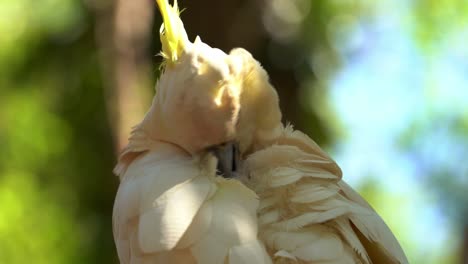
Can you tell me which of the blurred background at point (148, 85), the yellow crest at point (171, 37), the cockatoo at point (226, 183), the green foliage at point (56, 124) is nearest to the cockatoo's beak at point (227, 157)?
the cockatoo at point (226, 183)

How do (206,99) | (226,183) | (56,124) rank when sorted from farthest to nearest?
(56,124), (206,99), (226,183)

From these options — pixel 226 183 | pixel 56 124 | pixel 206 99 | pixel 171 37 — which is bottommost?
pixel 56 124

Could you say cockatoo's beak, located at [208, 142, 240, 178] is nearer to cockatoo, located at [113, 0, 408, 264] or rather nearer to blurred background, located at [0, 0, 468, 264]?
cockatoo, located at [113, 0, 408, 264]

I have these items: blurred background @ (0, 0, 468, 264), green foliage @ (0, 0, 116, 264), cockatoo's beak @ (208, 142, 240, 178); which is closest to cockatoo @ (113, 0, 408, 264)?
cockatoo's beak @ (208, 142, 240, 178)

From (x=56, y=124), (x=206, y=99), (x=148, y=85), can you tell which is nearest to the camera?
(x=206, y=99)

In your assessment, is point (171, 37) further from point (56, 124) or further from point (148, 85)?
→ point (56, 124)

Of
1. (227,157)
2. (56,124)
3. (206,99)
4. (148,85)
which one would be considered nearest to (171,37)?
(206,99)

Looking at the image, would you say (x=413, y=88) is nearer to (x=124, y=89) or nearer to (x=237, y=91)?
(x=124, y=89)

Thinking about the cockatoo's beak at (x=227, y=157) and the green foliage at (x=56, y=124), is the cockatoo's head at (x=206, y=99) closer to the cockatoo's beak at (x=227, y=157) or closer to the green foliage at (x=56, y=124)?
the cockatoo's beak at (x=227, y=157)
